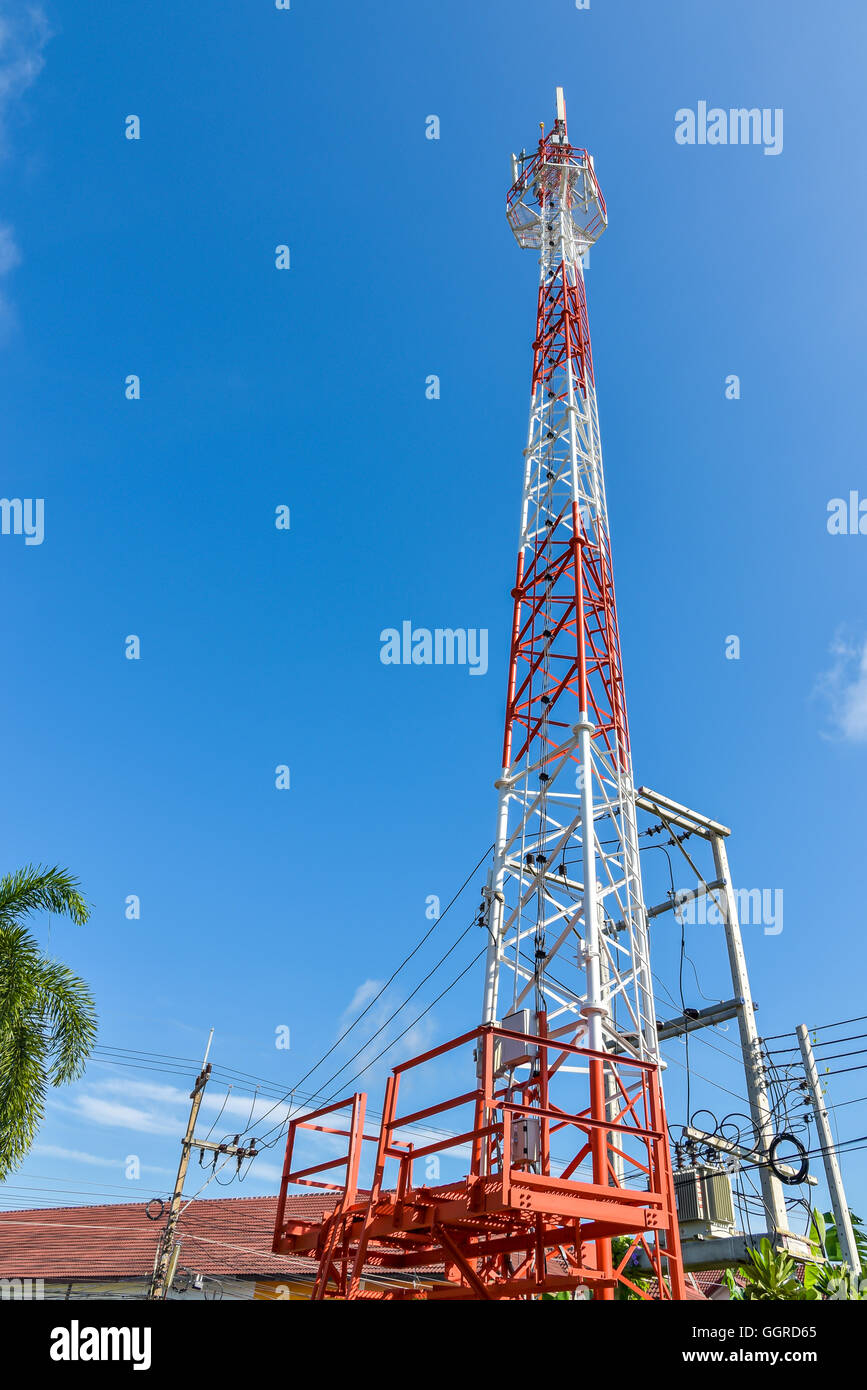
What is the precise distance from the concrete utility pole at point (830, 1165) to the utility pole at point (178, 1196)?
1543 cm

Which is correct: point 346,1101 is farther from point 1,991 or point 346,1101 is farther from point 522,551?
point 522,551

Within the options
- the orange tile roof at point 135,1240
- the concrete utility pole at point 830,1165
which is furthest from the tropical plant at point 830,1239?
the orange tile roof at point 135,1240

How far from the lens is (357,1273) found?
1004 cm

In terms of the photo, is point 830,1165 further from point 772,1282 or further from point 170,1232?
point 170,1232

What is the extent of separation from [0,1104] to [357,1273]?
33.9ft

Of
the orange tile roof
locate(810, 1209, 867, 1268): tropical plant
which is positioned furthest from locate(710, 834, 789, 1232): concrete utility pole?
the orange tile roof

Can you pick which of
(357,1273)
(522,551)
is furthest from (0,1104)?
(522,551)

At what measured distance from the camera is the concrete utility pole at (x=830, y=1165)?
16922mm

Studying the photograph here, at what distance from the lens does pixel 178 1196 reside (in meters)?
24.6

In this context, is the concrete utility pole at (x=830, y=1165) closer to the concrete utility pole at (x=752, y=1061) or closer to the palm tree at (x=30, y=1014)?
the concrete utility pole at (x=752, y=1061)

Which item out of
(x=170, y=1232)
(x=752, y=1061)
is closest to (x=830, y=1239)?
(x=752, y=1061)

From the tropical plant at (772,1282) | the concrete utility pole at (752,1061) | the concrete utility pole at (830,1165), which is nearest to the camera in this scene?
the tropical plant at (772,1282)

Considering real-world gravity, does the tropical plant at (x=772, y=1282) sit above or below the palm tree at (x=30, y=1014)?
below

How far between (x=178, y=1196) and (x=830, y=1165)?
53.9ft
